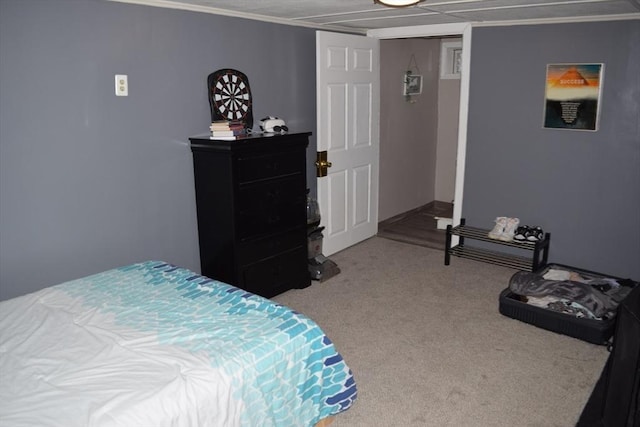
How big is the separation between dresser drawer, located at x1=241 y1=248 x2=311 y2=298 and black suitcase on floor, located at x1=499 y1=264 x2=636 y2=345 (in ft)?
5.04

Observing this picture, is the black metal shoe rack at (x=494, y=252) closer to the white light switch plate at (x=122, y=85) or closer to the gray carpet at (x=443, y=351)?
the gray carpet at (x=443, y=351)

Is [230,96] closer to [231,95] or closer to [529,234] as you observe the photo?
[231,95]

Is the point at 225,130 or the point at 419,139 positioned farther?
the point at 419,139

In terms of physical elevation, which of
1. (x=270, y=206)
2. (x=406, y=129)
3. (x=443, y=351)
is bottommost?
(x=443, y=351)

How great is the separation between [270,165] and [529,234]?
91.5 inches

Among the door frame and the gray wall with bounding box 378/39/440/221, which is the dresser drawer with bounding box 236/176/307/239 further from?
the gray wall with bounding box 378/39/440/221

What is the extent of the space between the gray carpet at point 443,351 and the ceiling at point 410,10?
215cm

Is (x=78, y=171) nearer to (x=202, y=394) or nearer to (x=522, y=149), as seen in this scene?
(x=202, y=394)

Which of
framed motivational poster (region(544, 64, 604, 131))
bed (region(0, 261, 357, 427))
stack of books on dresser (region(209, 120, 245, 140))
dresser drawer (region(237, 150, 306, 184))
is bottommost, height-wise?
bed (region(0, 261, 357, 427))

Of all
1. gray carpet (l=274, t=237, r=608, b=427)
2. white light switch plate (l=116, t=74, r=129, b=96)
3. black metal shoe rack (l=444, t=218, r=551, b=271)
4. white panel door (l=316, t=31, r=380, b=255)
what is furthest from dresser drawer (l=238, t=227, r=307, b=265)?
black metal shoe rack (l=444, t=218, r=551, b=271)

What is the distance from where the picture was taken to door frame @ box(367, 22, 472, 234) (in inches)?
177

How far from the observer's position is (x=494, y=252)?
→ 187 inches

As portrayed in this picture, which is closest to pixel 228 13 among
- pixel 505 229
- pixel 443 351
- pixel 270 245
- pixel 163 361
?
pixel 270 245

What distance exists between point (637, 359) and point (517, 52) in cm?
310
